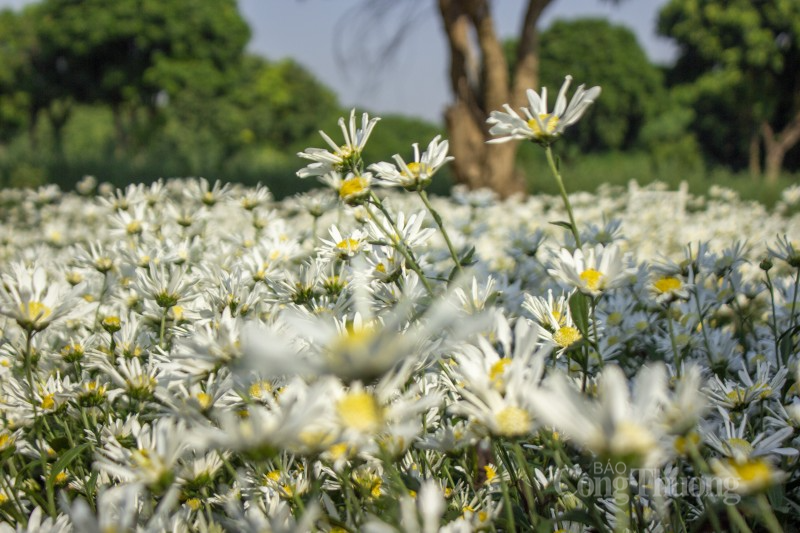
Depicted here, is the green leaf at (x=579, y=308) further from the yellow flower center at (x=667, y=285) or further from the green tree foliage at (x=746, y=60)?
the green tree foliage at (x=746, y=60)

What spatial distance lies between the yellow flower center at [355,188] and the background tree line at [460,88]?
676 cm

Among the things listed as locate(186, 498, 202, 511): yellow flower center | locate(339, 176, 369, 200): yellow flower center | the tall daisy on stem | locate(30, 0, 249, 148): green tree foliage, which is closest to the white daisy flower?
the tall daisy on stem

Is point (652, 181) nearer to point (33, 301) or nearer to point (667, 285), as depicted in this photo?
point (667, 285)

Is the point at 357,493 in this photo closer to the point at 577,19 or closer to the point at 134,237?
the point at 134,237

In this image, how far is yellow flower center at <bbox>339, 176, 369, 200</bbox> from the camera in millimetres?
1128

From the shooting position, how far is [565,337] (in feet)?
3.64

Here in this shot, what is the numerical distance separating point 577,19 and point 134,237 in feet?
103

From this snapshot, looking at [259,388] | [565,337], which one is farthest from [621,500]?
[259,388]

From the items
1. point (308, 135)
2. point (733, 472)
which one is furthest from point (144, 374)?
point (308, 135)

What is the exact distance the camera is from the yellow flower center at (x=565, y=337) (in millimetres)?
1104

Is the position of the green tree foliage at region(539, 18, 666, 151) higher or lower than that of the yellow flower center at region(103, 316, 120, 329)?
higher

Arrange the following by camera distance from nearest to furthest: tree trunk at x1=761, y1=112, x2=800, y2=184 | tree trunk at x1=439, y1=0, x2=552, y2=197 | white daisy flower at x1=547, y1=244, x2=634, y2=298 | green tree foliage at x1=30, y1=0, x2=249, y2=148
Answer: white daisy flower at x1=547, y1=244, x2=634, y2=298 < tree trunk at x1=439, y1=0, x2=552, y2=197 < tree trunk at x1=761, y1=112, x2=800, y2=184 < green tree foliage at x1=30, y1=0, x2=249, y2=148

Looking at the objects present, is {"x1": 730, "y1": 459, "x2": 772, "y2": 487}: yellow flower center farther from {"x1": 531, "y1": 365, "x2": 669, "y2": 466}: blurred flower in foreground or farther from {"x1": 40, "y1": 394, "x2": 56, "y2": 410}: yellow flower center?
{"x1": 40, "y1": 394, "x2": 56, "y2": 410}: yellow flower center

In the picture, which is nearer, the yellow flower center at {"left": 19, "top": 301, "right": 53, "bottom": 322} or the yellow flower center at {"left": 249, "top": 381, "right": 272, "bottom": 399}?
the yellow flower center at {"left": 19, "top": 301, "right": 53, "bottom": 322}
